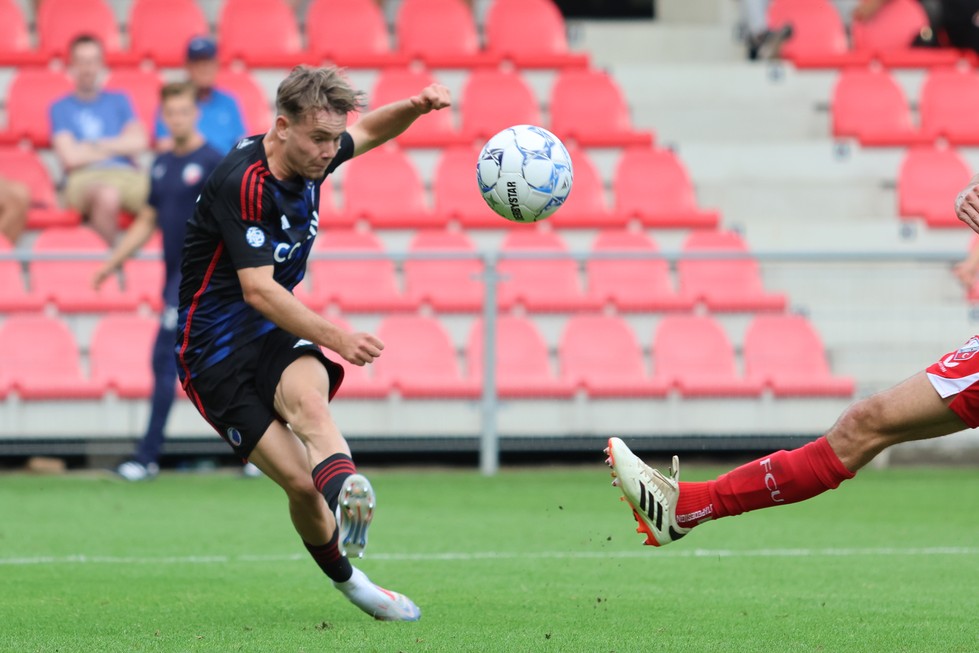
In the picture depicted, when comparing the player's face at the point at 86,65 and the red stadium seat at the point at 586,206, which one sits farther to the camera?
the red stadium seat at the point at 586,206

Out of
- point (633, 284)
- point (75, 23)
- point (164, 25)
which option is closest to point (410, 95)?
point (164, 25)

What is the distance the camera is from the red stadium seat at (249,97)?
526 inches

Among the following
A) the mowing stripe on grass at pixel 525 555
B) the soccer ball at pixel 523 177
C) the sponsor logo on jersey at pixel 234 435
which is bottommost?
the mowing stripe on grass at pixel 525 555

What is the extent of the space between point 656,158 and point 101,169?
15.9 feet

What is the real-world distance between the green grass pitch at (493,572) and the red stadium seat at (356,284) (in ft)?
4.77

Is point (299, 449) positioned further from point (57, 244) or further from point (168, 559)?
point (57, 244)

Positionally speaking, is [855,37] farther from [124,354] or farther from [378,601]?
[378,601]

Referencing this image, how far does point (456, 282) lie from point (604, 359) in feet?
4.22

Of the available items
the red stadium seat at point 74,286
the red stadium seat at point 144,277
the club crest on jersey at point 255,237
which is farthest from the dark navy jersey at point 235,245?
the red stadium seat at point 144,277

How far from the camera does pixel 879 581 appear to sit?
6.62 metres

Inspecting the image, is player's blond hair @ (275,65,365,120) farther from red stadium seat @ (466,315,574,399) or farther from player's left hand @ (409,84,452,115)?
red stadium seat @ (466,315,574,399)

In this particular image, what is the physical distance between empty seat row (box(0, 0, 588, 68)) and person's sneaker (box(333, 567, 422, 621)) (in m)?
9.13

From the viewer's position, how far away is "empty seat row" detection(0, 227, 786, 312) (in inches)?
445

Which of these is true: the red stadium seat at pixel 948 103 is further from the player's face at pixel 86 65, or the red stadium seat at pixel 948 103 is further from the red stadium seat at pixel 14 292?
the red stadium seat at pixel 14 292
